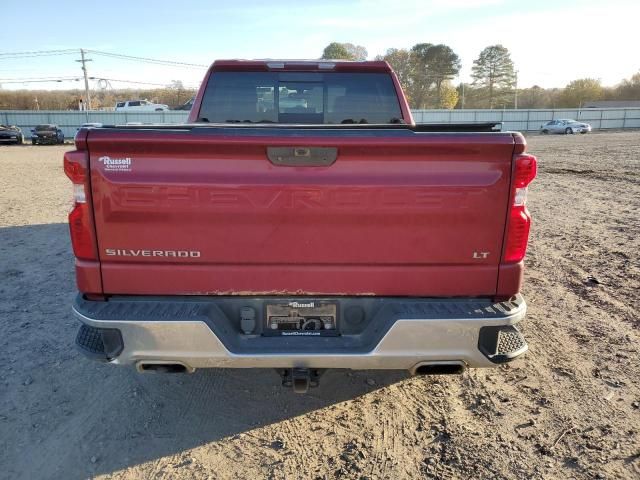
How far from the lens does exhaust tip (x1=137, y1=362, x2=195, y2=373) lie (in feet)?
8.69

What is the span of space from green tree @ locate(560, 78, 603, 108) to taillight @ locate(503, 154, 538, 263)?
85.1 meters

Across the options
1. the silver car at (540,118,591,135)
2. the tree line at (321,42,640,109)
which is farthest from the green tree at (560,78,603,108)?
the silver car at (540,118,591,135)

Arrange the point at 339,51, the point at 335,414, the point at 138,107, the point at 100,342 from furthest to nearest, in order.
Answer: the point at 339,51, the point at 138,107, the point at 335,414, the point at 100,342

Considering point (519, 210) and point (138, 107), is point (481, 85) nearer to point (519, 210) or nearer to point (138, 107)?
point (138, 107)

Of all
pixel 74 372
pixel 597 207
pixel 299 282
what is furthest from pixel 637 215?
pixel 74 372

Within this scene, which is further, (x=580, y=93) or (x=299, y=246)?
(x=580, y=93)

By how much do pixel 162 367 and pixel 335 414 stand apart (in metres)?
1.21

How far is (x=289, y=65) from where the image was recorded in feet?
15.0

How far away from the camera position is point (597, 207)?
10.1 metres

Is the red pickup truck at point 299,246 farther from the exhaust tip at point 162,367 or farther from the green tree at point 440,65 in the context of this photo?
the green tree at point 440,65

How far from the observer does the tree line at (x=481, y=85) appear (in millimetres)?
77875

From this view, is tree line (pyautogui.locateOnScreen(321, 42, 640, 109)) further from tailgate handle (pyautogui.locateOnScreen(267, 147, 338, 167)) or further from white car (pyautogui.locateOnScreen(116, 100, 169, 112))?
tailgate handle (pyautogui.locateOnScreen(267, 147, 338, 167))

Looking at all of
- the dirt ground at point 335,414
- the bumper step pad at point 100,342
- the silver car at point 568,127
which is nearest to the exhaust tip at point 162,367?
the bumper step pad at point 100,342

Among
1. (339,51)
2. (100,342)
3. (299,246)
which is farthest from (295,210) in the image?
(339,51)
